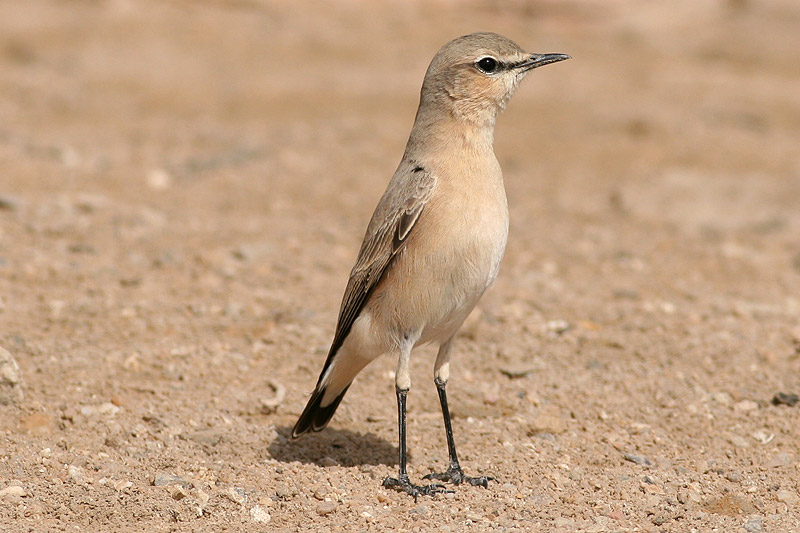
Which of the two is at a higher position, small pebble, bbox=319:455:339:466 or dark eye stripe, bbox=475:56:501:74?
dark eye stripe, bbox=475:56:501:74

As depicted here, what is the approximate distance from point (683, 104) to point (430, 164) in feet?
32.4

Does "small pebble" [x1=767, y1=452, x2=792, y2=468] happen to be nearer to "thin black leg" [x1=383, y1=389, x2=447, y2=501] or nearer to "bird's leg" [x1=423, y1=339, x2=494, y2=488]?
"bird's leg" [x1=423, y1=339, x2=494, y2=488]

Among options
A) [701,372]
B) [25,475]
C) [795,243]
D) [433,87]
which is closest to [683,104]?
[795,243]

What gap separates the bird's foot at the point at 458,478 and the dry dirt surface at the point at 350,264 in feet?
0.21

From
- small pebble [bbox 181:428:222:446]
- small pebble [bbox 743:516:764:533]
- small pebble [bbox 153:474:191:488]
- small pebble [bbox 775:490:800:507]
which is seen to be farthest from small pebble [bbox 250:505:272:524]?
small pebble [bbox 775:490:800:507]

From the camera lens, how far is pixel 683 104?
47.2 ft

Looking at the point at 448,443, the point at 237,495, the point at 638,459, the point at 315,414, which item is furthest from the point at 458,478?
the point at 237,495

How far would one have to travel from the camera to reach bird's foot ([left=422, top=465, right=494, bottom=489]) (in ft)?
17.7

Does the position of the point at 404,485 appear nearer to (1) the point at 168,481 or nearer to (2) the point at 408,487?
(2) the point at 408,487

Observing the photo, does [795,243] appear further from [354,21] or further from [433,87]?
[354,21]

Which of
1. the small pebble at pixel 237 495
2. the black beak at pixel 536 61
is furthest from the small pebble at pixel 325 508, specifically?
the black beak at pixel 536 61

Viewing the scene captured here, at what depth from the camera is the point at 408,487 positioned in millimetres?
5297

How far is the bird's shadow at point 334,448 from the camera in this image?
19.2ft

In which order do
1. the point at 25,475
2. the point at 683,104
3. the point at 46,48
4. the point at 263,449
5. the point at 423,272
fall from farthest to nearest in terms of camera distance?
the point at 46,48 < the point at 683,104 < the point at 263,449 < the point at 423,272 < the point at 25,475
